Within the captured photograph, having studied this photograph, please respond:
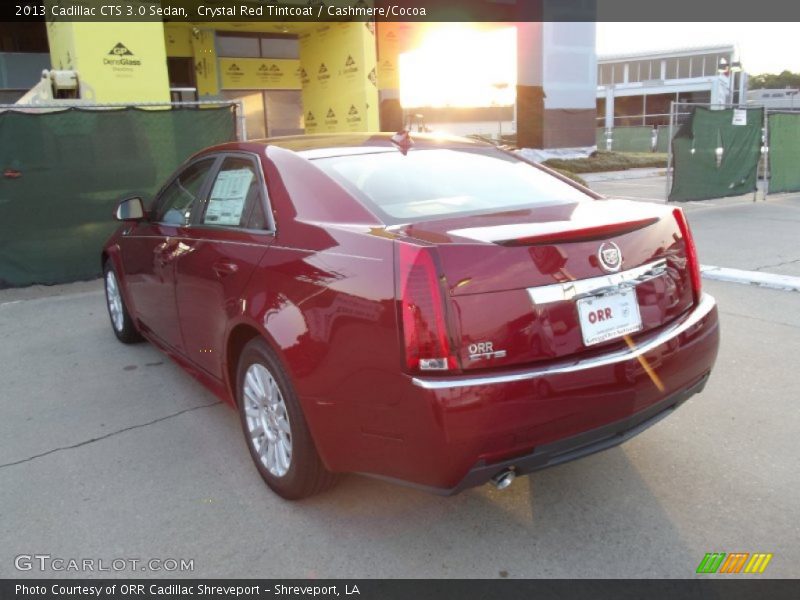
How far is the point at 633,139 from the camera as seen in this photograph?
3516cm

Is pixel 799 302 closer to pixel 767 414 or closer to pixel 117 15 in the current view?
pixel 767 414

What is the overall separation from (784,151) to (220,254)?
13.6 metres

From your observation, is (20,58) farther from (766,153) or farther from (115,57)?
(766,153)

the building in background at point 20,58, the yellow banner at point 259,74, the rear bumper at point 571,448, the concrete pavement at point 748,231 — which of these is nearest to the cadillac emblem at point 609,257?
the rear bumper at point 571,448

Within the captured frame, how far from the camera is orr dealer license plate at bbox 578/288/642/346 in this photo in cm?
251

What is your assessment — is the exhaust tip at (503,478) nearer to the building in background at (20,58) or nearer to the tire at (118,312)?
the tire at (118,312)

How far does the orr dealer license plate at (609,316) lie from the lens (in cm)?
251

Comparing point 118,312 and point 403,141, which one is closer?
point 403,141

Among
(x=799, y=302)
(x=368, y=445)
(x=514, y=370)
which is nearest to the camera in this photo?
(x=514, y=370)

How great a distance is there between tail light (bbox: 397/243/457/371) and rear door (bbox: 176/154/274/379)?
38.9 inches

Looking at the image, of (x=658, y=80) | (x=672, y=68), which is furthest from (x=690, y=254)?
(x=672, y=68)

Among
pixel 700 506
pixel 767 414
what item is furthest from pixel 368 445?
pixel 767 414

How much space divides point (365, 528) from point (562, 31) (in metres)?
22.5
